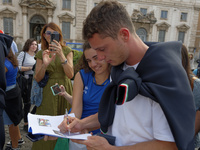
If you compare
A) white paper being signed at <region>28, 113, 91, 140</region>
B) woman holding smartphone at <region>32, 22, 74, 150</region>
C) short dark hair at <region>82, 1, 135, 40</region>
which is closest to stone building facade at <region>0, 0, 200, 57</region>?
woman holding smartphone at <region>32, 22, 74, 150</region>

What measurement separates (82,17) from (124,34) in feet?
71.2

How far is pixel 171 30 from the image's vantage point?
82.6ft

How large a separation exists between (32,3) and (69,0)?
14.5 ft

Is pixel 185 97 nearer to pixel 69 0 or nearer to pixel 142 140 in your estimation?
pixel 142 140

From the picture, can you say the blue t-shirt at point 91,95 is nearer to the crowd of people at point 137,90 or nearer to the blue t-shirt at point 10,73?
the crowd of people at point 137,90

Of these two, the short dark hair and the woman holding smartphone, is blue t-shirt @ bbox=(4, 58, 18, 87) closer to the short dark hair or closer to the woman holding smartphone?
the woman holding smartphone

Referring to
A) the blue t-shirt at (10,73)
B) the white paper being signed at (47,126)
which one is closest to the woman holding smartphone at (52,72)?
the blue t-shirt at (10,73)

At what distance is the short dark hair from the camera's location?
3.26ft

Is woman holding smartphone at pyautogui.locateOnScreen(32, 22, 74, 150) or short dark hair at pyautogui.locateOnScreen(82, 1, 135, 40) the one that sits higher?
Result: short dark hair at pyautogui.locateOnScreen(82, 1, 135, 40)

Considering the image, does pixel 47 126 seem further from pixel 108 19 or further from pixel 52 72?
pixel 52 72

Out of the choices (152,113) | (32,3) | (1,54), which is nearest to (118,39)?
(152,113)

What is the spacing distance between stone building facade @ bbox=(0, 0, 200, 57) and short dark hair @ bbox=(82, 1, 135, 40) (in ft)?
68.7

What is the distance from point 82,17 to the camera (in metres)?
21.4

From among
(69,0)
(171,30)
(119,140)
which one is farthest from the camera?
(171,30)
